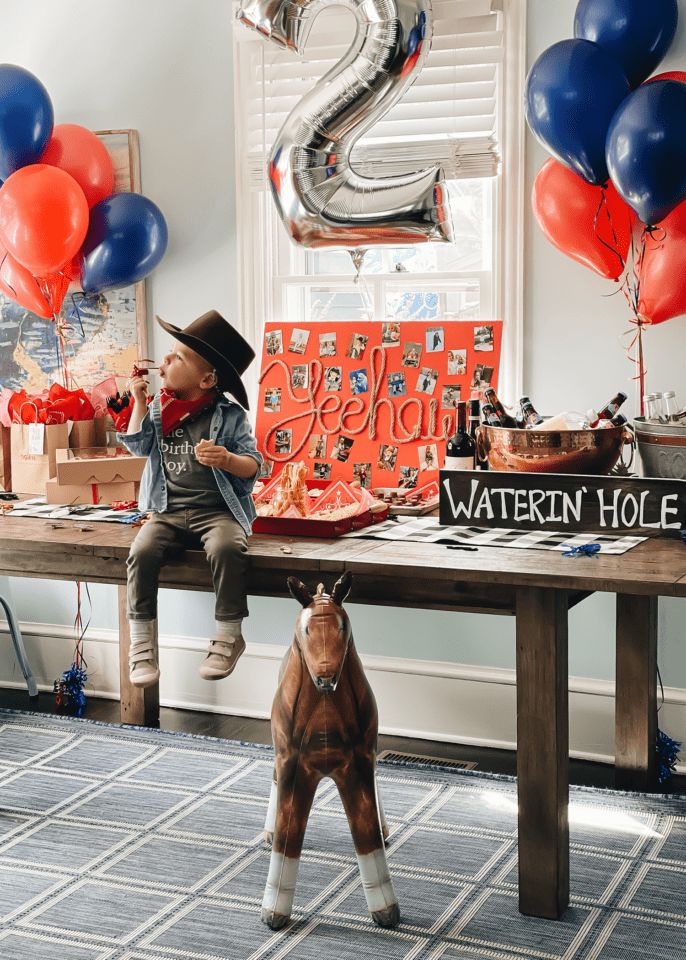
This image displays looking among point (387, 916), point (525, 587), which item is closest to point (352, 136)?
point (525, 587)

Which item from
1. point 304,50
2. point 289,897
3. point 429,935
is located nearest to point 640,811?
point 429,935

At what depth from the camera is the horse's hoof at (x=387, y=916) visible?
2148 mm

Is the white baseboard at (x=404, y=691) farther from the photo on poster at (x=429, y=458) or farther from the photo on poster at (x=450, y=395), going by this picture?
the photo on poster at (x=450, y=395)

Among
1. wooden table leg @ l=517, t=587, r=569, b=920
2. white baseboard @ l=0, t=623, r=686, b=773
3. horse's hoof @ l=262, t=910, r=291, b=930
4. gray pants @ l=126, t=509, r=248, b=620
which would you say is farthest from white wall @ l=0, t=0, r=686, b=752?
Result: horse's hoof @ l=262, t=910, r=291, b=930

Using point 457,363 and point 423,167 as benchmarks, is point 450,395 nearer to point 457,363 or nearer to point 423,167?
point 457,363

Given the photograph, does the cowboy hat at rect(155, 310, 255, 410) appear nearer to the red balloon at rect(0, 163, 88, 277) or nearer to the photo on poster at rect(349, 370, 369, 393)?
the photo on poster at rect(349, 370, 369, 393)

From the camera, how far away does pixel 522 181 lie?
3.06 metres

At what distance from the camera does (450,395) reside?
2.97 metres

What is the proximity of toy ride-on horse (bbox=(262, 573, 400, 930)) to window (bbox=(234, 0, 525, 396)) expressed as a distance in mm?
1333

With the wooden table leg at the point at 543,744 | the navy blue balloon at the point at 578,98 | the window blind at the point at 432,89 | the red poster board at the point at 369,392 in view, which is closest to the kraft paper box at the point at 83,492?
the red poster board at the point at 369,392

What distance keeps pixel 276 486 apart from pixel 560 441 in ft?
2.33

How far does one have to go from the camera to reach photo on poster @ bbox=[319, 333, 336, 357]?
10.2 feet

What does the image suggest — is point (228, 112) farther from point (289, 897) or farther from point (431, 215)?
point (289, 897)

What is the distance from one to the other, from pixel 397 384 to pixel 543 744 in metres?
1.22
